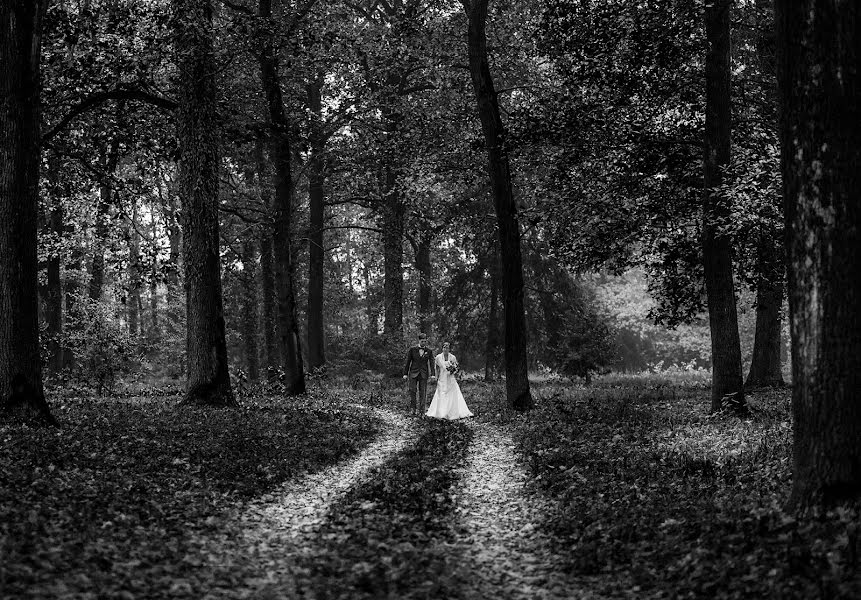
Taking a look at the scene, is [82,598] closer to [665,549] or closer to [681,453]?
[665,549]

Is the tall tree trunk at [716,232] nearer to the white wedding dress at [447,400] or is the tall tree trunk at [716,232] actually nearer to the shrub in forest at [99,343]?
the white wedding dress at [447,400]

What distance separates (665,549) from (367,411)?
15.8 metres

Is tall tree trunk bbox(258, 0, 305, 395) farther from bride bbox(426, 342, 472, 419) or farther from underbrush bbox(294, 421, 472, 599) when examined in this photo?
underbrush bbox(294, 421, 472, 599)

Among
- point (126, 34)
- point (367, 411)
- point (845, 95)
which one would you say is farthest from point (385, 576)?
point (367, 411)

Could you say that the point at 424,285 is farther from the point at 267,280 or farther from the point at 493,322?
the point at 267,280

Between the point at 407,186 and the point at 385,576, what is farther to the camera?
the point at 407,186

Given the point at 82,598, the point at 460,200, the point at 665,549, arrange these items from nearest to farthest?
the point at 82,598, the point at 665,549, the point at 460,200

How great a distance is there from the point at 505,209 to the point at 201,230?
28.3ft

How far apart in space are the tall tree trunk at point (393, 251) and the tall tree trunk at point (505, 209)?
873 centimetres

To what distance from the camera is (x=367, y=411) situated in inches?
893

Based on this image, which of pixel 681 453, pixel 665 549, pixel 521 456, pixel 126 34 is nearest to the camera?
pixel 665 549

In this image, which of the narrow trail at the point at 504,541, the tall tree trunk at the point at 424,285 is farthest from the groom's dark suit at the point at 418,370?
the tall tree trunk at the point at 424,285

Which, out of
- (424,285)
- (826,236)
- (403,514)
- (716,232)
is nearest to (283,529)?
(403,514)

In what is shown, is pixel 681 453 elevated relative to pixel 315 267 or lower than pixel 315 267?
lower
